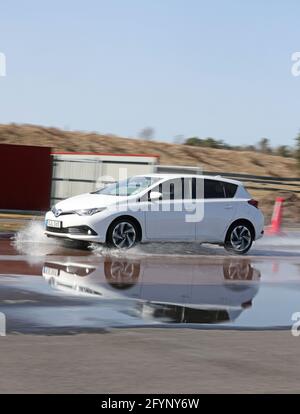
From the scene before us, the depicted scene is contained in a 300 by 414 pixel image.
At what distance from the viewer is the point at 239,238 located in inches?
747

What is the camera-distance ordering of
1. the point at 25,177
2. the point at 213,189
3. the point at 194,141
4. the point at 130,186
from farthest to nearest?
the point at 194,141 → the point at 25,177 → the point at 213,189 → the point at 130,186

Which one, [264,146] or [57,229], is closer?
[57,229]

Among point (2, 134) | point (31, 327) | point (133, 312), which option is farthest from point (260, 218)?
point (2, 134)

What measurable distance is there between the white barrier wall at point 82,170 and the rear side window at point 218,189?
9.56 meters

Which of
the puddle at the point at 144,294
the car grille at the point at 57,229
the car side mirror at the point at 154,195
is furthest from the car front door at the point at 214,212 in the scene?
the car grille at the point at 57,229

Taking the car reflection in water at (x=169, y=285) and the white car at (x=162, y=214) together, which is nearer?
the car reflection in water at (x=169, y=285)

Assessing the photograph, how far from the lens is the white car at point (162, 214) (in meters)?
17.5

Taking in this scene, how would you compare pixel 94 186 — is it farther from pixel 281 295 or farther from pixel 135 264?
pixel 281 295

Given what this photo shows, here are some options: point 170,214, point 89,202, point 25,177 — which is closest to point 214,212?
point 170,214

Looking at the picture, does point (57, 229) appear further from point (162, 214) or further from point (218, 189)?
point (218, 189)

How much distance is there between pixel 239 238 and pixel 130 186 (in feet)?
8.24

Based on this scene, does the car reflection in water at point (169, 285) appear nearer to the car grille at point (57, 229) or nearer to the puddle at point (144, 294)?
the puddle at point (144, 294)

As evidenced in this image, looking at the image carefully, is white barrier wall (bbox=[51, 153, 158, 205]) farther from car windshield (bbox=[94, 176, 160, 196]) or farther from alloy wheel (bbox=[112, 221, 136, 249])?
alloy wheel (bbox=[112, 221, 136, 249])

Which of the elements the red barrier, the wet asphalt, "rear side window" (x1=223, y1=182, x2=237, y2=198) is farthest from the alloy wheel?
the red barrier
